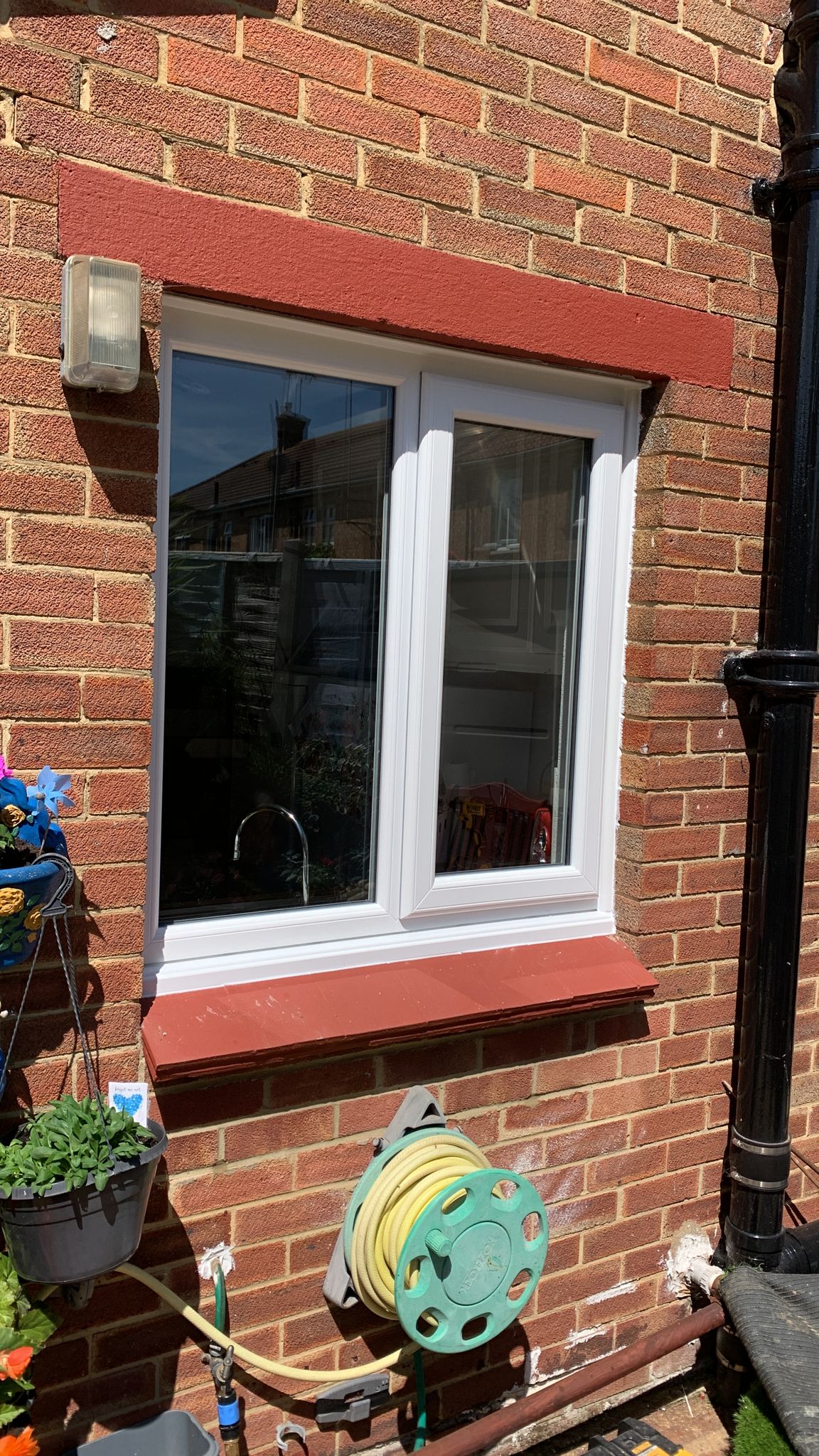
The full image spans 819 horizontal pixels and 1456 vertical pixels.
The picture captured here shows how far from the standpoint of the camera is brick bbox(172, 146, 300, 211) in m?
2.29

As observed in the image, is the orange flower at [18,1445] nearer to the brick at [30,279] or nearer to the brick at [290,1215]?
the brick at [290,1215]

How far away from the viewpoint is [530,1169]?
3.00 metres

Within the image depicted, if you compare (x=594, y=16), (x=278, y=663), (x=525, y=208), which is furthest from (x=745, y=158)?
(x=278, y=663)

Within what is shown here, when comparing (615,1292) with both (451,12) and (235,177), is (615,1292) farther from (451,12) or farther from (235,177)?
(451,12)

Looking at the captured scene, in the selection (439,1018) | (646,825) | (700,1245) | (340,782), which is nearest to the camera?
(439,1018)

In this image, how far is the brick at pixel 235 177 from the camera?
2.29 meters

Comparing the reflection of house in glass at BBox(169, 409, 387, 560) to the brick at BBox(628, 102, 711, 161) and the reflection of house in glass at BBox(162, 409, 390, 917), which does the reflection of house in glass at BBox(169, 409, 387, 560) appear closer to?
the reflection of house in glass at BBox(162, 409, 390, 917)

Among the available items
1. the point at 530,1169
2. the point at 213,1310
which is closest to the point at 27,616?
the point at 213,1310

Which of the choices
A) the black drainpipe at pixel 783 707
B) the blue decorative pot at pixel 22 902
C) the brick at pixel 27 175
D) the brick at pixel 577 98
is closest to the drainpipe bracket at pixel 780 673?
the black drainpipe at pixel 783 707

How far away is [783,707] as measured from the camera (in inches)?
124

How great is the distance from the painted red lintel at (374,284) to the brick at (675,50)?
0.64 metres

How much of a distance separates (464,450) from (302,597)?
2.00ft

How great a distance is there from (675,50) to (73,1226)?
3204 mm

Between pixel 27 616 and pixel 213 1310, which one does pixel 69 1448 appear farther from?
pixel 27 616
